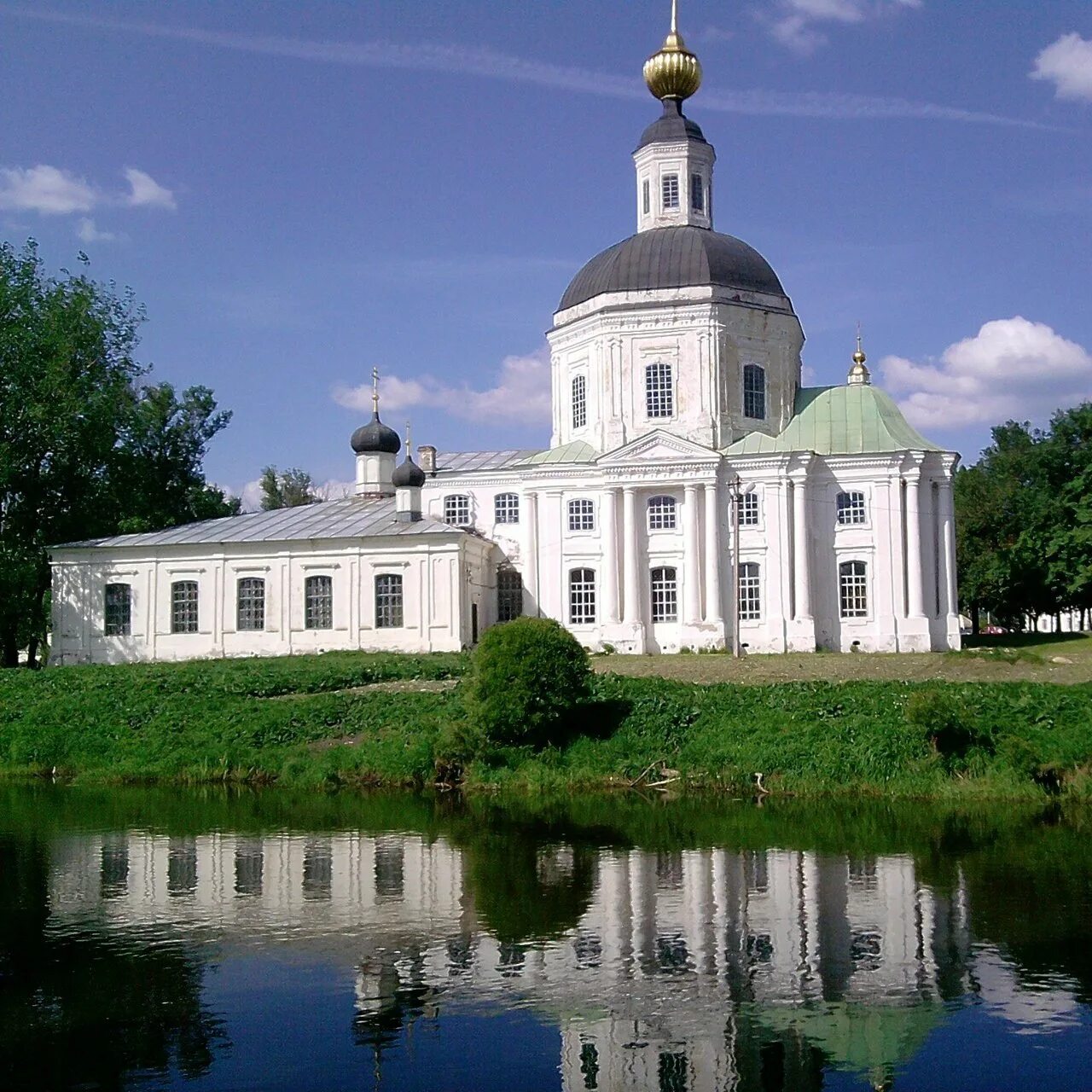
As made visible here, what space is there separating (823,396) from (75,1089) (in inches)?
1317

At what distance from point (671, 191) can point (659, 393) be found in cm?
715

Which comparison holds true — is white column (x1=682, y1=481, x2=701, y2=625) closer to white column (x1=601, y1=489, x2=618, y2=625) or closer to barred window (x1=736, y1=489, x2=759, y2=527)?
barred window (x1=736, y1=489, x2=759, y2=527)

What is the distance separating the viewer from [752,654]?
34625 mm

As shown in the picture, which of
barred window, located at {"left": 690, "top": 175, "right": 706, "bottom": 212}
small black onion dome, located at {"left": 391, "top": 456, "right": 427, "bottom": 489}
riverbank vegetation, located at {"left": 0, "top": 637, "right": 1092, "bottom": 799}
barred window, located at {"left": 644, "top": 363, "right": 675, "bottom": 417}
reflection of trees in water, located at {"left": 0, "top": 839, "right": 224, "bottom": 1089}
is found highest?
barred window, located at {"left": 690, "top": 175, "right": 706, "bottom": 212}

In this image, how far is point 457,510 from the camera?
4134 centimetres

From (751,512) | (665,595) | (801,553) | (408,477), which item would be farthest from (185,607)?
(801,553)

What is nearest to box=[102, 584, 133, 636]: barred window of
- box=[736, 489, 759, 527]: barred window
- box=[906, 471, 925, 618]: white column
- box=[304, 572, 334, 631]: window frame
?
box=[304, 572, 334, 631]: window frame

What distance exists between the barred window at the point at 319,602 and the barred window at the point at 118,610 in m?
5.48

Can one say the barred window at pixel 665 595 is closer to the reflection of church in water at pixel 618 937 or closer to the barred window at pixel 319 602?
the barred window at pixel 319 602

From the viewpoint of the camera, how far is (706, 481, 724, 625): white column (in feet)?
119

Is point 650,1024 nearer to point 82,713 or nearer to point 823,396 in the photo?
point 82,713

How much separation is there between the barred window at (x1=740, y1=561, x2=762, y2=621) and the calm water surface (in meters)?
17.7

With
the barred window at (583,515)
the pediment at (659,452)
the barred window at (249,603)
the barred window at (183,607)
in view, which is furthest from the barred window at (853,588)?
the barred window at (183,607)

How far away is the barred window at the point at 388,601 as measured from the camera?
37125 millimetres
